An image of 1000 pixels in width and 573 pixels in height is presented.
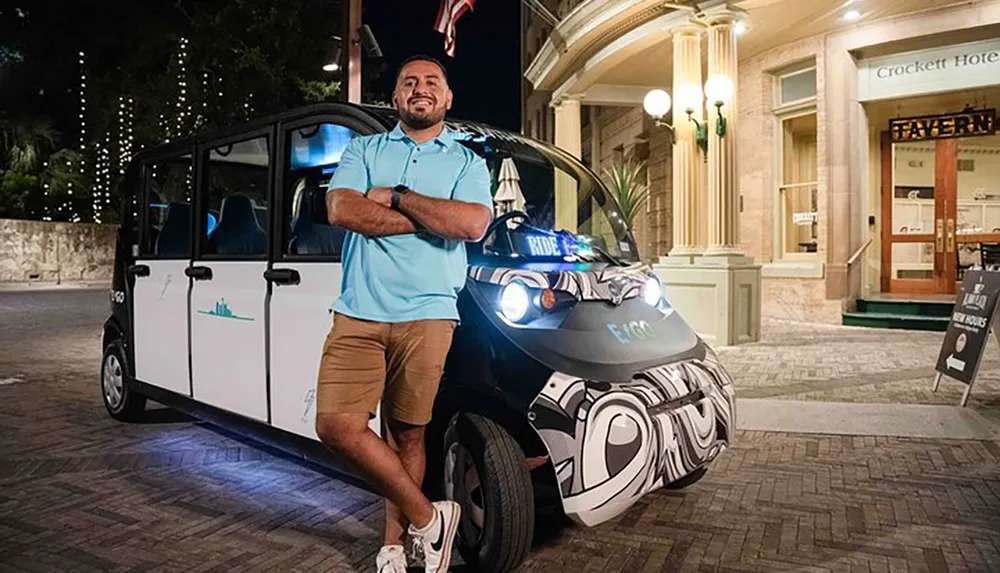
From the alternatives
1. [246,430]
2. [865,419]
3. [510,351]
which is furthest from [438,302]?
[865,419]

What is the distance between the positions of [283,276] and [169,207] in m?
1.93

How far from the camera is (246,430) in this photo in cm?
405

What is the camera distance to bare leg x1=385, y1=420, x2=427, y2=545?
2809mm

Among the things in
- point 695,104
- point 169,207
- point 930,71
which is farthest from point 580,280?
point 930,71

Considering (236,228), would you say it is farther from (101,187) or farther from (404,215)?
(101,187)

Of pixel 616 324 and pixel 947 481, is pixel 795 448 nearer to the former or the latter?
pixel 947 481

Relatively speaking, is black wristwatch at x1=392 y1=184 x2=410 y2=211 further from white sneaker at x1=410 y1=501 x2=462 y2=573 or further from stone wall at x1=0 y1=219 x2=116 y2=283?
stone wall at x1=0 y1=219 x2=116 y2=283

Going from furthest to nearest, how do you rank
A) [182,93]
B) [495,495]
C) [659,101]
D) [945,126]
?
1. [182,93]
2. [945,126]
3. [659,101]
4. [495,495]

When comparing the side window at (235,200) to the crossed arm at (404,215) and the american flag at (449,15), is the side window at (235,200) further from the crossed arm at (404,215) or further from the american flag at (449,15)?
the american flag at (449,15)

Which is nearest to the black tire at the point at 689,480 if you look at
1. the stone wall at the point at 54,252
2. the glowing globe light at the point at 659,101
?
the glowing globe light at the point at 659,101

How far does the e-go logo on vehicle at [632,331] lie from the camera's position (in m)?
3.05

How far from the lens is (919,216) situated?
43.2ft

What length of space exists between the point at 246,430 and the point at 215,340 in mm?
562

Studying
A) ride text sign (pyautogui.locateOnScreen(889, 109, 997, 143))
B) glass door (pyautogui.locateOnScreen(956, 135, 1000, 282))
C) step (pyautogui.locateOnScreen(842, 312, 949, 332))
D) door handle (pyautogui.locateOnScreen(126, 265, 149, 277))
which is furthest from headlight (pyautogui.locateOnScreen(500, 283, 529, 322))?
glass door (pyautogui.locateOnScreen(956, 135, 1000, 282))
